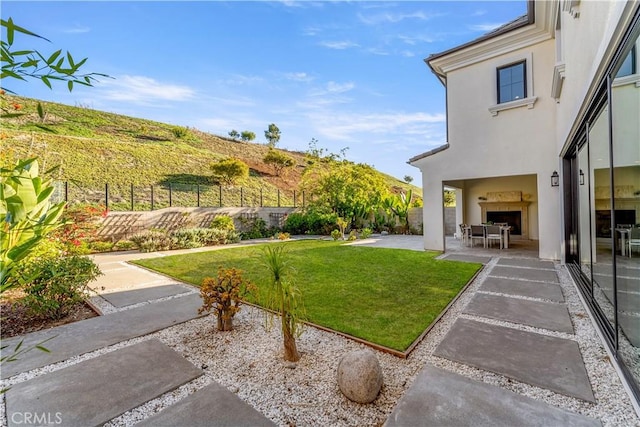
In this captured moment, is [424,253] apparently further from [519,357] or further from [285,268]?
[285,268]

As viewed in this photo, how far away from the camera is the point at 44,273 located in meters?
4.53

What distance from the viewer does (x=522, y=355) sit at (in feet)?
11.0

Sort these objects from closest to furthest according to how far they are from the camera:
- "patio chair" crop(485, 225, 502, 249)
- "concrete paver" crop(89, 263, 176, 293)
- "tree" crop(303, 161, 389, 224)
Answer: "concrete paver" crop(89, 263, 176, 293)
"patio chair" crop(485, 225, 502, 249)
"tree" crop(303, 161, 389, 224)

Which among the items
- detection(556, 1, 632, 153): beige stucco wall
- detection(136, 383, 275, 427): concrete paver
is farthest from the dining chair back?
detection(136, 383, 275, 427): concrete paver

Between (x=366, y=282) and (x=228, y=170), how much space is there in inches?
793

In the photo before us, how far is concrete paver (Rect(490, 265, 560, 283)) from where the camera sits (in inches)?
263

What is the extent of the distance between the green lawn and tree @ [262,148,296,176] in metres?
22.5

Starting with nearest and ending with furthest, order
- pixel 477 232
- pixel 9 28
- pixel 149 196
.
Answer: pixel 9 28, pixel 477 232, pixel 149 196

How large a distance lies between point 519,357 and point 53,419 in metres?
4.76

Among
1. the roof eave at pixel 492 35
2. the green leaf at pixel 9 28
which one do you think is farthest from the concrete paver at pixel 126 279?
the roof eave at pixel 492 35

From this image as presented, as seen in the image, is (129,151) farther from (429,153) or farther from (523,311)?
(523,311)

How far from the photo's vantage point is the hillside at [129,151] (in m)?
→ 19.3

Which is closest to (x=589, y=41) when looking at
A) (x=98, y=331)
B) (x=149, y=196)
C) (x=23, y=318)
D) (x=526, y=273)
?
(x=526, y=273)

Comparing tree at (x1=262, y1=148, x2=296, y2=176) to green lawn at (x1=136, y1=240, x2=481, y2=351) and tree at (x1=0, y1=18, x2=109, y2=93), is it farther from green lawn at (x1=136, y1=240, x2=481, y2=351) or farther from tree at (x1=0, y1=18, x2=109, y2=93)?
tree at (x1=0, y1=18, x2=109, y2=93)
